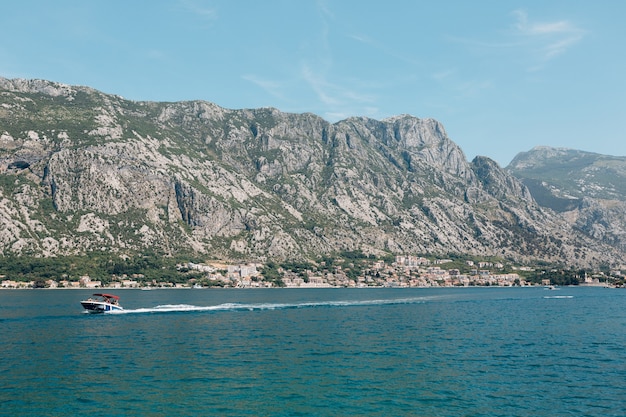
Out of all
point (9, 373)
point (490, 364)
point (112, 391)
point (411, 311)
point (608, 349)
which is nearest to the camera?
point (112, 391)

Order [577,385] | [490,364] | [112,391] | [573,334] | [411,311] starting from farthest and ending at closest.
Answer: [411,311] < [573,334] < [490,364] < [577,385] < [112,391]

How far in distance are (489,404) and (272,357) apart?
3163 centimetres

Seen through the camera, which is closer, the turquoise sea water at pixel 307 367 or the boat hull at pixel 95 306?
the turquoise sea water at pixel 307 367

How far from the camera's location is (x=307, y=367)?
63688 mm

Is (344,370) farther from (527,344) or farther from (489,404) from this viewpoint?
(527,344)

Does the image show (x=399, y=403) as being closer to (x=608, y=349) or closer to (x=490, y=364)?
(x=490, y=364)

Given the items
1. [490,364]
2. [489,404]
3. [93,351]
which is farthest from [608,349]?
[93,351]

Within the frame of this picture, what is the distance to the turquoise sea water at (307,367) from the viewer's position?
Result: 4684 cm

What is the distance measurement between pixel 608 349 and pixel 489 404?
4359cm

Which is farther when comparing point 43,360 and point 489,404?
point 43,360

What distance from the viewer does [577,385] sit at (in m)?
55.3

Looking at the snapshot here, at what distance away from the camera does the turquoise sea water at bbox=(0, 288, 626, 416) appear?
46844 mm

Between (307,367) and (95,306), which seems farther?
(95,306)

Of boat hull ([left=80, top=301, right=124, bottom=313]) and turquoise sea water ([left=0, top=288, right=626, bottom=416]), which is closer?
turquoise sea water ([left=0, top=288, right=626, bottom=416])
